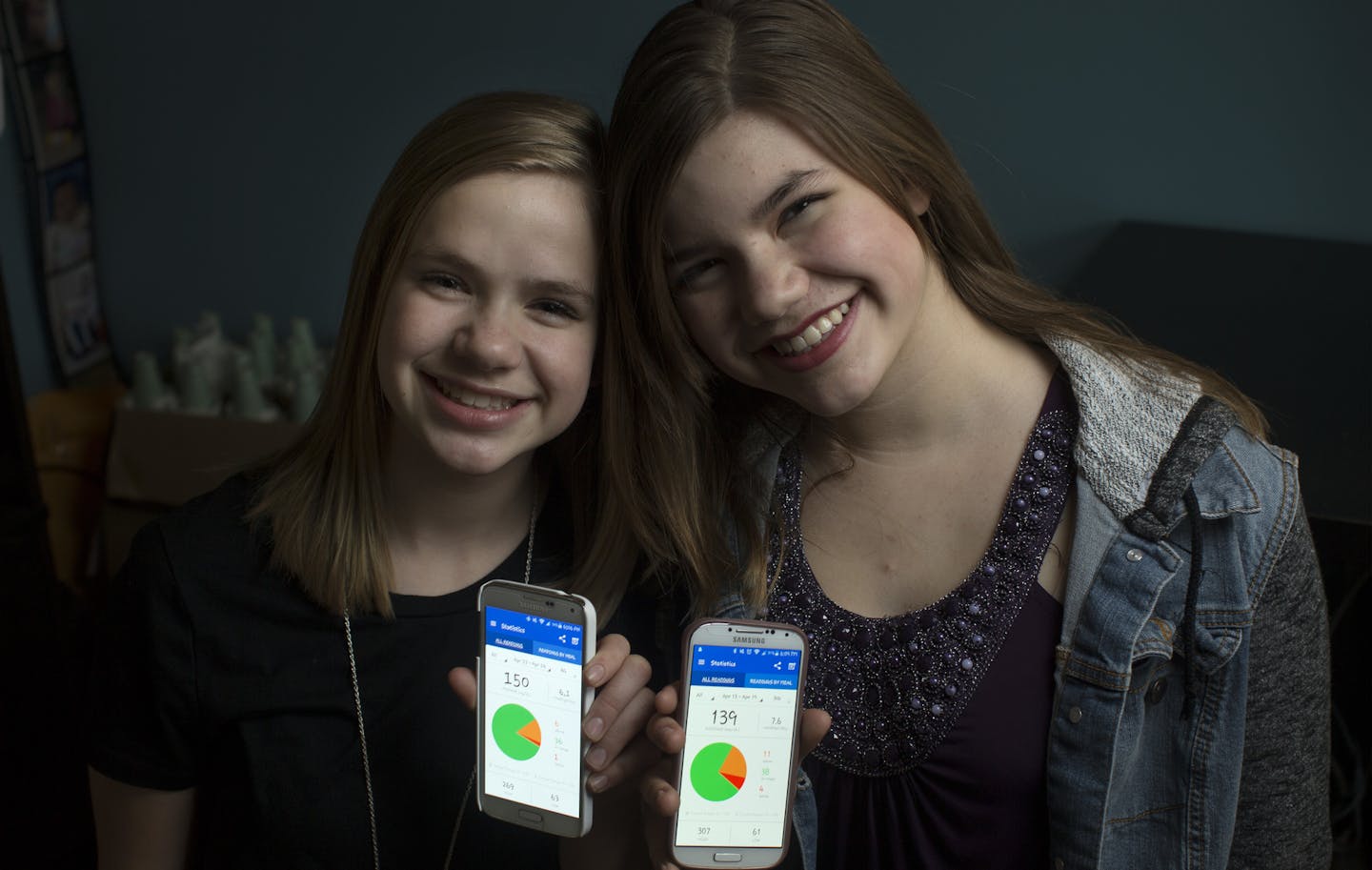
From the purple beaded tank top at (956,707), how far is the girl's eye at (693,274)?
287 millimetres

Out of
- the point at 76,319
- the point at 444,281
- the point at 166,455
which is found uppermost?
the point at 444,281

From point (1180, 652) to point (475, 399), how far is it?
0.58 meters

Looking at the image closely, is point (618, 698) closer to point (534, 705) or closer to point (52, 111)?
point (534, 705)

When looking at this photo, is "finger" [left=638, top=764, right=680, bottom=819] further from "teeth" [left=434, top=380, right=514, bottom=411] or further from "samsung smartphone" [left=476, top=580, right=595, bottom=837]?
"teeth" [left=434, top=380, right=514, bottom=411]

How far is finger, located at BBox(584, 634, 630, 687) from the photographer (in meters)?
0.89

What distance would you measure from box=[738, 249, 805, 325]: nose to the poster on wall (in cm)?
199

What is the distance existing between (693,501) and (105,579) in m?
1.63

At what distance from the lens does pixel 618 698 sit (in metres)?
0.90

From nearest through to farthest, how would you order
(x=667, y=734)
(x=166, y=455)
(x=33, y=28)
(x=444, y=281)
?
1. (x=667, y=734)
2. (x=444, y=281)
3. (x=166, y=455)
4. (x=33, y=28)

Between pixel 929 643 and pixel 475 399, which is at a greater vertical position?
pixel 475 399

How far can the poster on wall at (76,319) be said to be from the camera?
Answer: 243cm

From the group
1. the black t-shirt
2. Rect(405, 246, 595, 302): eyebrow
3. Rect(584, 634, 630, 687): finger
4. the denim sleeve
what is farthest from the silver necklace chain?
the denim sleeve

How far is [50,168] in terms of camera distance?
2.39 meters

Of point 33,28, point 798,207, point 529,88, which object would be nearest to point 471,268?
point 798,207
